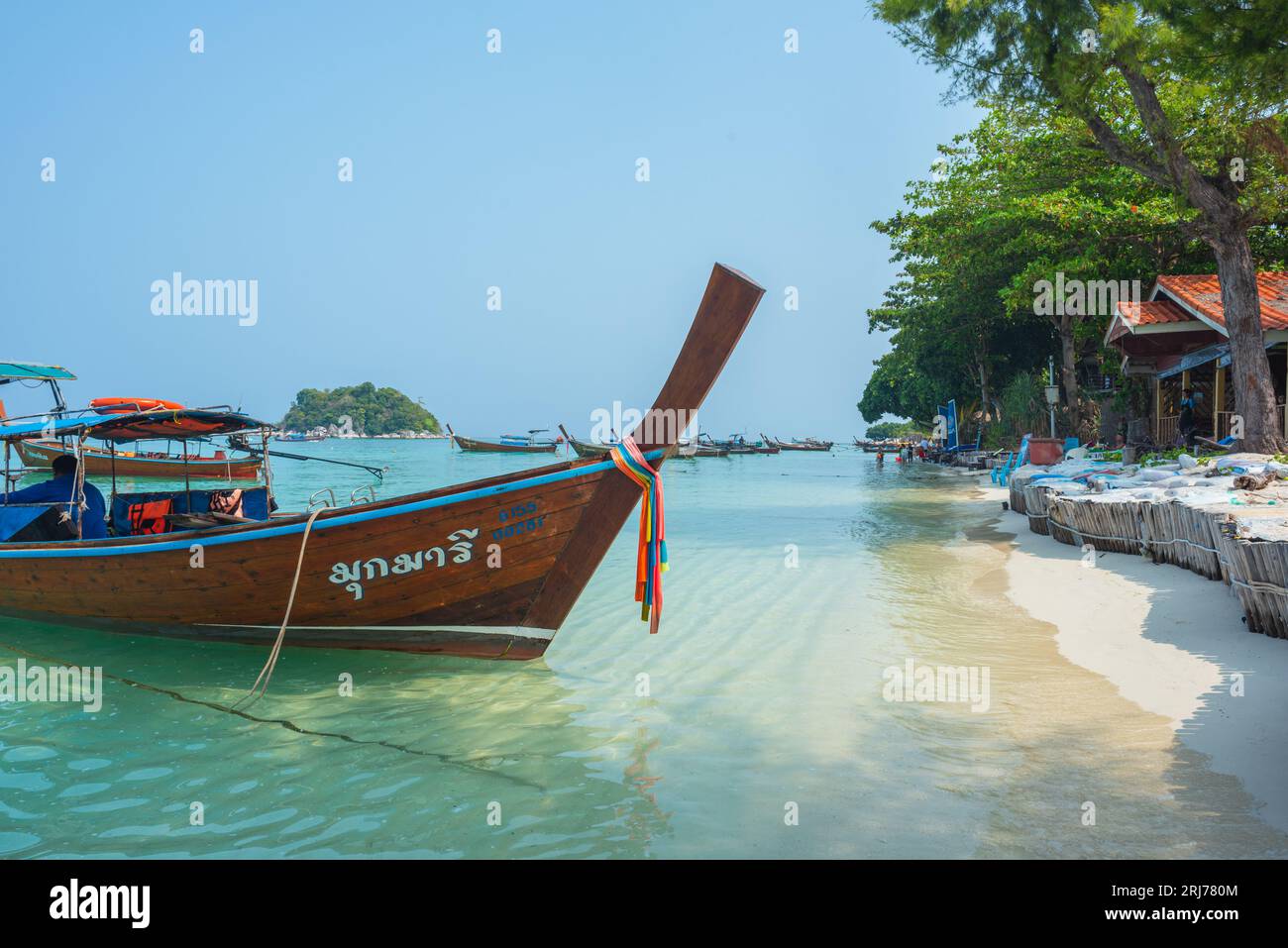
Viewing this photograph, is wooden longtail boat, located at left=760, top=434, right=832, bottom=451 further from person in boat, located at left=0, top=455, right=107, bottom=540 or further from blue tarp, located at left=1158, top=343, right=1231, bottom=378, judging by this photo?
person in boat, located at left=0, top=455, right=107, bottom=540

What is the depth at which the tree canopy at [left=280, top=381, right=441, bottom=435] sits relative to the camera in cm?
14875

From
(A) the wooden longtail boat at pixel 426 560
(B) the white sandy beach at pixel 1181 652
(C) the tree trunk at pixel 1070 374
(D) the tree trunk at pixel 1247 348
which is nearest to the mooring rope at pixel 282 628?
(A) the wooden longtail boat at pixel 426 560

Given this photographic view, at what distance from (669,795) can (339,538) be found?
3.60 meters

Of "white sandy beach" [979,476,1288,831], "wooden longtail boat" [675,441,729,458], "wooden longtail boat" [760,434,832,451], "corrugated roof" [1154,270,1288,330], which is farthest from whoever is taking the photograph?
"wooden longtail boat" [760,434,832,451]

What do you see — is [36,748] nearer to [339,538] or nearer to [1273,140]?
[339,538]

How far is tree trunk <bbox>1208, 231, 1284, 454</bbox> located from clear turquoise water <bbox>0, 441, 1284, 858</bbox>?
7.69 m

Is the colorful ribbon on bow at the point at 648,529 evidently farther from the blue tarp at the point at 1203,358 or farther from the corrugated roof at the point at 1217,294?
the blue tarp at the point at 1203,358

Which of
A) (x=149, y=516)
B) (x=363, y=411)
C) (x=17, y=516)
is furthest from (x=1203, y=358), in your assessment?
(x=363, y=411)

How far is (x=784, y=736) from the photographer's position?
5543 mm

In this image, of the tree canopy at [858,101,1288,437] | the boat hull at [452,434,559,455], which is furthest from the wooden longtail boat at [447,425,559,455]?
the tree canopy at [858,101,1288,437]

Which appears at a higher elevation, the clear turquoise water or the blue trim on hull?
the blue trim on hull

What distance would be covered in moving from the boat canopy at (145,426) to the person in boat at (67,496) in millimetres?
490

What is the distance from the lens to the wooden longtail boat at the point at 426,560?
6199 millimetres

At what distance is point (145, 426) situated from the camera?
29.2 feet
